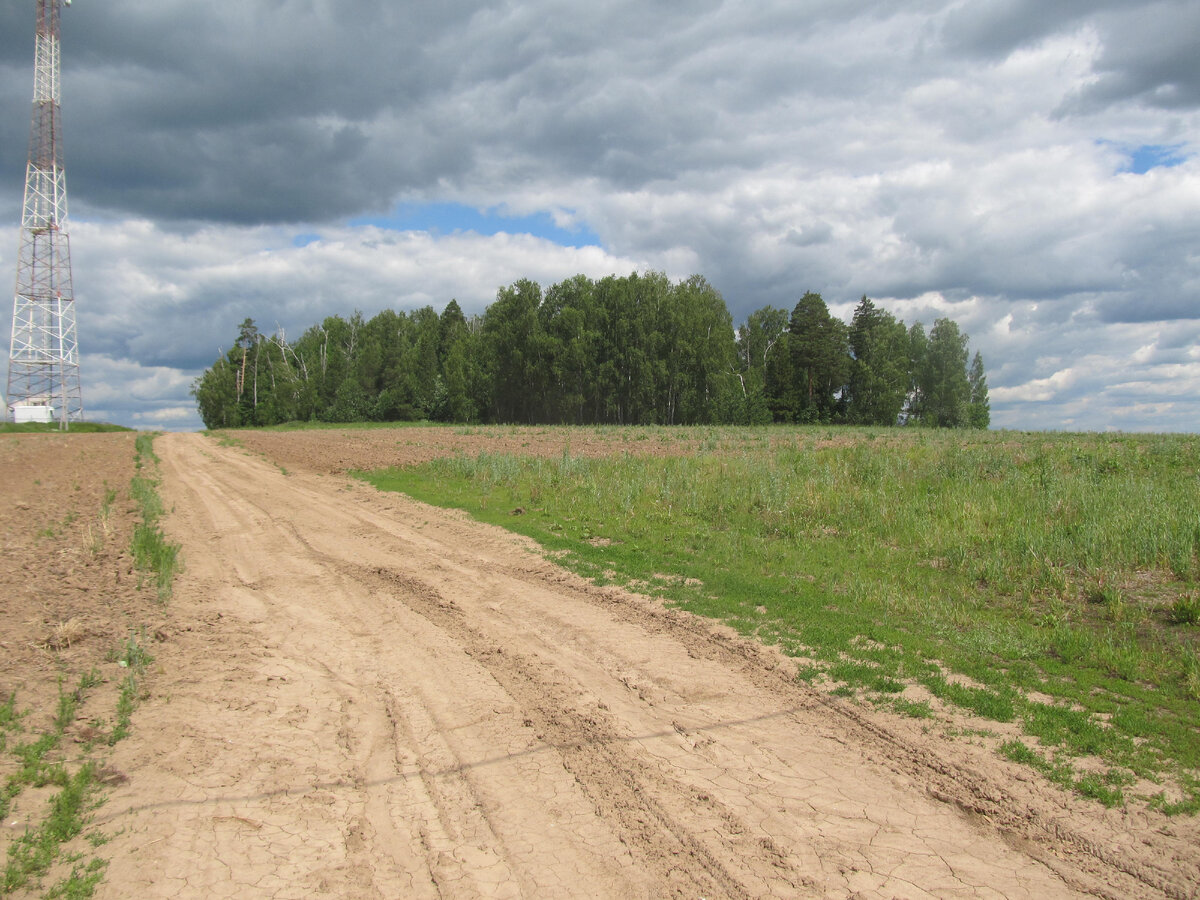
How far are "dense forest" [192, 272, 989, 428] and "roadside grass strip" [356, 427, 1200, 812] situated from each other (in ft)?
162

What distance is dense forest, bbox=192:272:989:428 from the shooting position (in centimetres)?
6794

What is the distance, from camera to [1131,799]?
475 cm

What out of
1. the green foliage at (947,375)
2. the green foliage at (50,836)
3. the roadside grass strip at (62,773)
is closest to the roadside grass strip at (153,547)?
the roadside grass strip at (62,773)

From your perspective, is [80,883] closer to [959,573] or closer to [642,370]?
[959,573]

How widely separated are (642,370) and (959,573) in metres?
57.1

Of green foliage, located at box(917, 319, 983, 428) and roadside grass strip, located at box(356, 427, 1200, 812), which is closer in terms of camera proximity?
roadside grass strip, located at box(356, 427, 1200, 812)

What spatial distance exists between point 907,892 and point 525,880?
6.90 ft

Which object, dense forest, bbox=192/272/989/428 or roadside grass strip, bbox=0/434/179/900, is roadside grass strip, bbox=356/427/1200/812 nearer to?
roadside grass strip, bbox=0/434/179/900

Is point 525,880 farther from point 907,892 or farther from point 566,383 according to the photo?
point 566,383

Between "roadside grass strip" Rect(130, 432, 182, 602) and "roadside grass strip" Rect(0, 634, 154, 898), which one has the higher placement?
"roadside grass strip" Rect(130, 432, 182, 602)

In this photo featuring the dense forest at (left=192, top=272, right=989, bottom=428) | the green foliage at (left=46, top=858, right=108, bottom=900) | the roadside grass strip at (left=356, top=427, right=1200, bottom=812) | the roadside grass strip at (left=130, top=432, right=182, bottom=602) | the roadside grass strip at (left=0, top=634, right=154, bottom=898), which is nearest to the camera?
the green foliage at (left=46, top=858, right=108, bottom=900)

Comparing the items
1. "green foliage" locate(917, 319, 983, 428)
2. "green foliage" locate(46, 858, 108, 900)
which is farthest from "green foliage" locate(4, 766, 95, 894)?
"green foliage" locate(917, 319, 983, 428)

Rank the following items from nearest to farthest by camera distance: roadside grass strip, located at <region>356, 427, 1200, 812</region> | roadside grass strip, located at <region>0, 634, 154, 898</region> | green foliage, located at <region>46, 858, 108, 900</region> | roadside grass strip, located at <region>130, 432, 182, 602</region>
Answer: green foliage, located at <region>46, 858, 108, 900</region> < roadside grass strip, located at <region>0, 634, 154, 898</region> < roadside grass strip, located at <region>356, 427, 1200, 812</region> < roadside grass strip, located at <region>130, 432, 182, 602</region>

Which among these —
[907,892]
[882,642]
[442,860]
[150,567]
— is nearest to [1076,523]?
[882,642]
